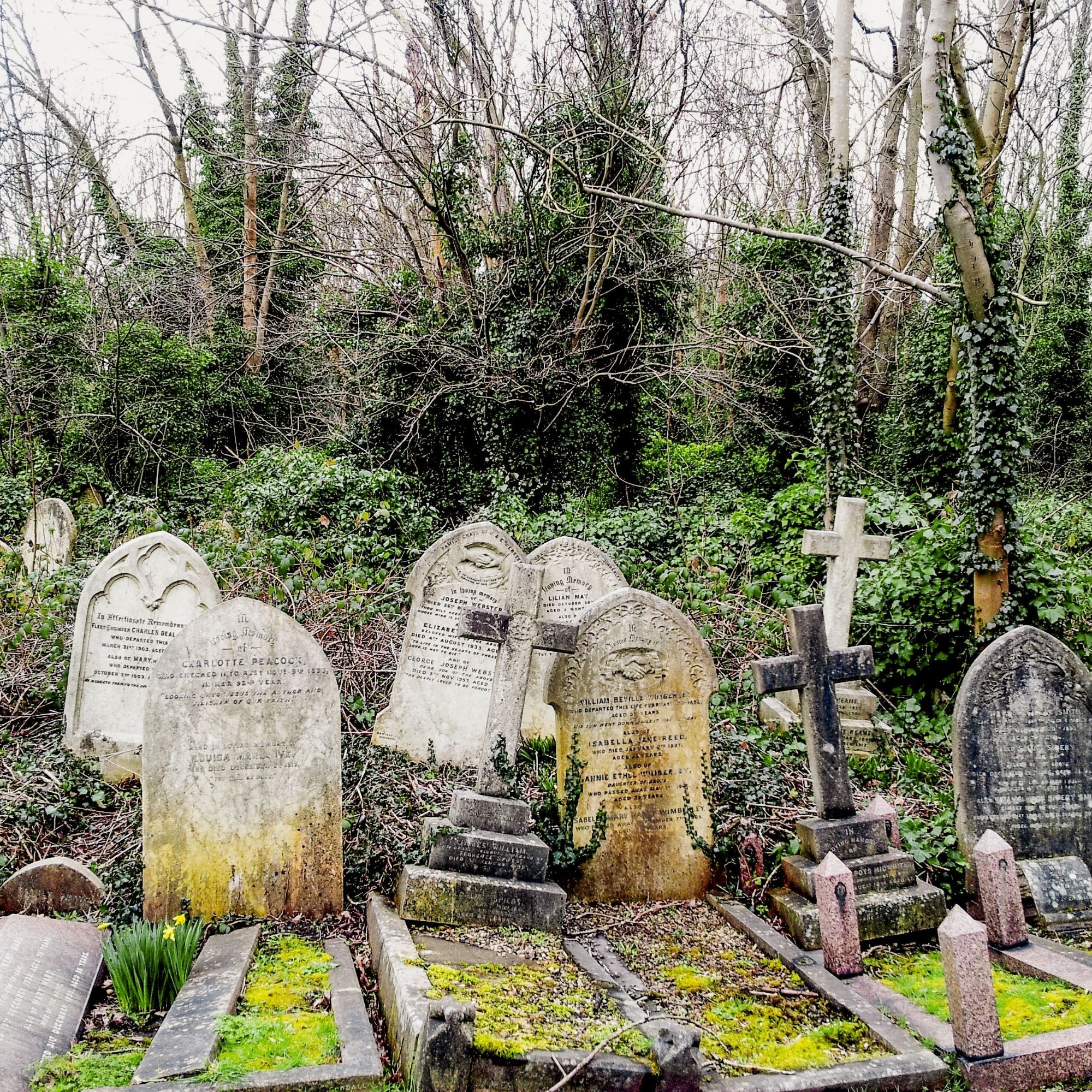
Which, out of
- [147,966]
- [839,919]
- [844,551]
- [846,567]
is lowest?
[147,966]

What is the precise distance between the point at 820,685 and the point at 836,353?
7.08 meters

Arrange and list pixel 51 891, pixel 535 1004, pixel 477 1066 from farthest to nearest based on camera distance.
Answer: pixel 51 891 < pixel 535 1004 < pixel 477 1066

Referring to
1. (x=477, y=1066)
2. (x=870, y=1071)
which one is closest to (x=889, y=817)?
(x=870, y=1071)

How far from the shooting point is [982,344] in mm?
7188

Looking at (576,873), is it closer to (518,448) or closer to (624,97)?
(518,448)

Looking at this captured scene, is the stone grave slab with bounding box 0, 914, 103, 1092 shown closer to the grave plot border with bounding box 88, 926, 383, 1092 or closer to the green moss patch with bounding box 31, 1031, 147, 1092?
the green moss patch with bounding box 31, 1031, 147, 1092

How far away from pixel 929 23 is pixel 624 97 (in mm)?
5126

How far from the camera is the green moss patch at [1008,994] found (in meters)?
3.60

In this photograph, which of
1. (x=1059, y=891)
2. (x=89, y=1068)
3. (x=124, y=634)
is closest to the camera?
(x=89, y=1068)

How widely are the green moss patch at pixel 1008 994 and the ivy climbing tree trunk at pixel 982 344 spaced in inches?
147

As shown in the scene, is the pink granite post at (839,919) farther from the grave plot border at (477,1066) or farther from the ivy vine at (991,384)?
the ivy vine at (991,384)

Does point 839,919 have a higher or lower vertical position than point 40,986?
higher

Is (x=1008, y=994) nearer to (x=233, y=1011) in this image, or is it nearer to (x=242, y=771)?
(x=233, y=1011)

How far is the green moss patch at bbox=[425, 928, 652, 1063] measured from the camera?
3004 mm
